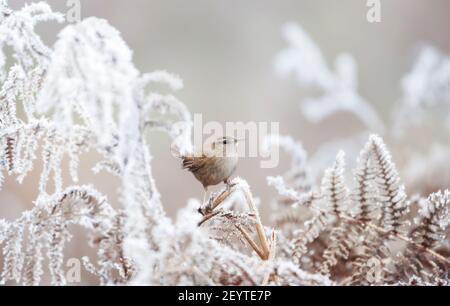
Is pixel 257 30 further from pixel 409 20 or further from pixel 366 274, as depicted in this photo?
pixel 366 274

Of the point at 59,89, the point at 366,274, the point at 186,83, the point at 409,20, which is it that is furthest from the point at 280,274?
the point at 409,20

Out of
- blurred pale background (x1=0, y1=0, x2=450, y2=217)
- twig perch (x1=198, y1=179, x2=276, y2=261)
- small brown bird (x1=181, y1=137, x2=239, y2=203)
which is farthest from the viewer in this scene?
blurred pale background (x1=0, y1=0, x2=450, y2=217)

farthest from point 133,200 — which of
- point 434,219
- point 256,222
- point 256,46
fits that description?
point 256,46

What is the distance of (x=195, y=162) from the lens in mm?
874

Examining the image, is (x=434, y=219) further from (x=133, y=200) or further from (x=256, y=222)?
(x=133, y=200)

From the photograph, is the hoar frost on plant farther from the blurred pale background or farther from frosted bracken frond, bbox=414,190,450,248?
the blurred pale background

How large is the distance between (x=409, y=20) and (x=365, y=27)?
0.76 ft

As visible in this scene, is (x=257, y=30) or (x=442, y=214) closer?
(x=442, y=214)

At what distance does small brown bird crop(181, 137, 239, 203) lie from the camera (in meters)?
0.84

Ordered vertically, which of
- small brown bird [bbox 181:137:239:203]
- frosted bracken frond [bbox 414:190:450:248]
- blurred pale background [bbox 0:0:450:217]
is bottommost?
frosted bracken frond [bbox 414:190:450:248]

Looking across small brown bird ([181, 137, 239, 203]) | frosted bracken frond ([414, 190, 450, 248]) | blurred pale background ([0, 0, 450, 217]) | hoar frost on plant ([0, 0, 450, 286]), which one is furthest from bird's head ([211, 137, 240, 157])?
blurred pale background ([0, 0, 450, 217])

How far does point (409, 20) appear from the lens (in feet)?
8.87

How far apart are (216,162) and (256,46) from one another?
2.12 metres

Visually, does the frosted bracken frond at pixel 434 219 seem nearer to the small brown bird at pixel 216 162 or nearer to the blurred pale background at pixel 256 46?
the small brown bird at pixel 216 162
